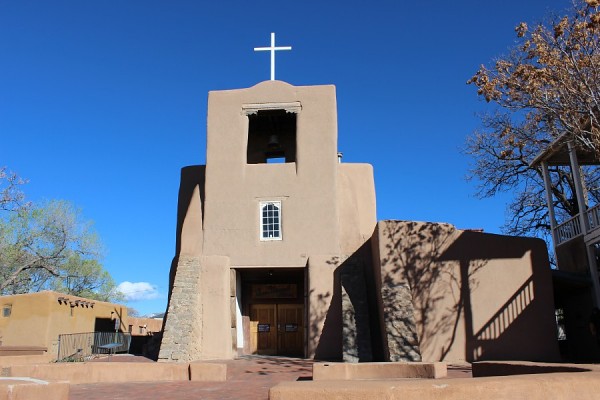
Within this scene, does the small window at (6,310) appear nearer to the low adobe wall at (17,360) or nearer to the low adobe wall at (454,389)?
the low adobe wall at (17,360)

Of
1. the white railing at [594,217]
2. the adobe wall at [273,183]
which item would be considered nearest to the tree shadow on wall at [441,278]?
the white railing at [594,217]

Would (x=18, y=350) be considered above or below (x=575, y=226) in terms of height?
below

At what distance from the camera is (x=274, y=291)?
20.8 m

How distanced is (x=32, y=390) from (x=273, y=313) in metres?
15.3

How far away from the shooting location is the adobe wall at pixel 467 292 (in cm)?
1498

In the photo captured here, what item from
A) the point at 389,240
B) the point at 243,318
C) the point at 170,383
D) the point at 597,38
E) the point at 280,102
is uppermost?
the point at 280,102

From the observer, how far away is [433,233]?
1609 cm

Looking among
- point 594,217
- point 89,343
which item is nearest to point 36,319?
point 89,343

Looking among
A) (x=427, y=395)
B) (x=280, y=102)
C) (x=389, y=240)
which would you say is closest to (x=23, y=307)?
(x=280, y=102)

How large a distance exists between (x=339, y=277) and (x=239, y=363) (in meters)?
4.35

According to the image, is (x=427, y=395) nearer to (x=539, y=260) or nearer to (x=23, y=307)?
(x=539, y=260)

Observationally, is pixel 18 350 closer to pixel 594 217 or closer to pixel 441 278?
pixel 441 278

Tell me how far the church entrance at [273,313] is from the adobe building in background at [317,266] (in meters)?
0.04

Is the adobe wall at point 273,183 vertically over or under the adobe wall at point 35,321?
over
